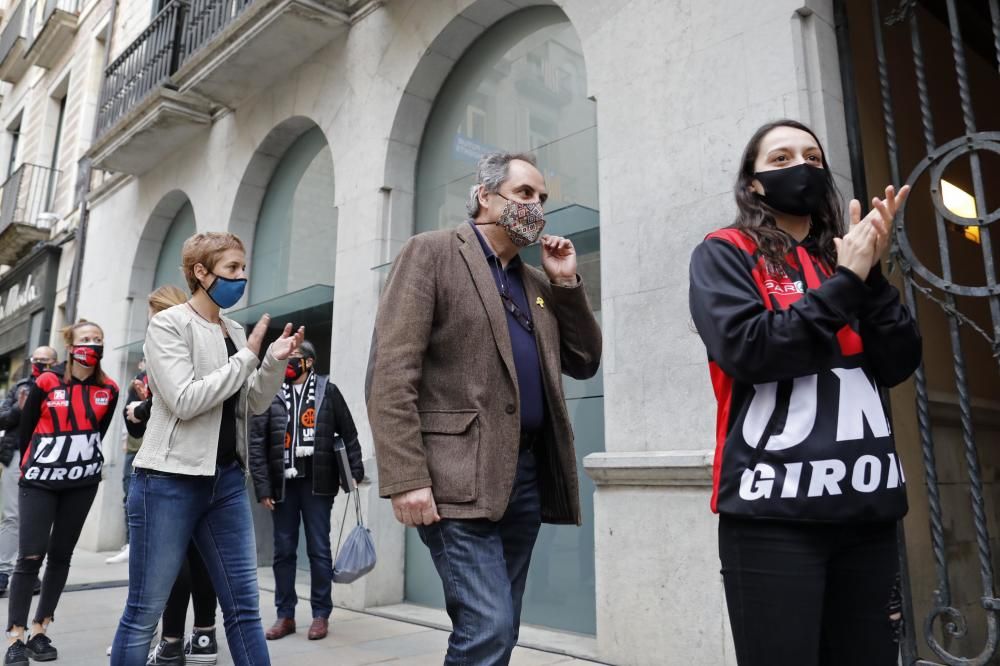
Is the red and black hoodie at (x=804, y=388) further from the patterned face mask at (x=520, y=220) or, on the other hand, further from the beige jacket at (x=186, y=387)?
the beige jacket at (x=186, y=387)

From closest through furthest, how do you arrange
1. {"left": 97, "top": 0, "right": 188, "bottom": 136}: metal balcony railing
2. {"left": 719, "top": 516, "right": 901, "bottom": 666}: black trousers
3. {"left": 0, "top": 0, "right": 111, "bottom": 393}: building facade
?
1. {"left": 719, "top": 516, "right": 901, "bottom": 666}: black trousers
2. {"left": 97, "top": 0, "right": 188, "bottom": 136}: metal balcony railing
3. {"left": 0, "top": 0, "right": 111, "bottom": 393}: building facade

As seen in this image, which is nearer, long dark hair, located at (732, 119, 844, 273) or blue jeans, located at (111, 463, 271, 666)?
long dark hair, located at (732, 119, 844, 273)

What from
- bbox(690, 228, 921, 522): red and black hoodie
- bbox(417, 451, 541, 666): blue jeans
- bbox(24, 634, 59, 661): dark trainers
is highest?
bbox(690, 228, 921, 522): red and black hoodie

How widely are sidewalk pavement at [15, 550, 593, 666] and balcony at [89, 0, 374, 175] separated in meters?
5.81

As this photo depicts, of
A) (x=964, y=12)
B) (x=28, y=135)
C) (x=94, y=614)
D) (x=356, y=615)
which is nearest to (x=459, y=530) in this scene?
(x=356, y=615)

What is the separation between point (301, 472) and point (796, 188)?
4.25 meters

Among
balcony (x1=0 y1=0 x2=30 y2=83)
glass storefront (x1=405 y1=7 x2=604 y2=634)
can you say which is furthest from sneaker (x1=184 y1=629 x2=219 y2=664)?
balcony (x1=0 y1=0 x2=30 y2=83)

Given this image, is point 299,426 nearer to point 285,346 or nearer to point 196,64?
point 285,346

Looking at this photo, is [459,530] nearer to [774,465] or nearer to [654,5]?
[774,465]

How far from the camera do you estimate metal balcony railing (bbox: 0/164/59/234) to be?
16031 mm

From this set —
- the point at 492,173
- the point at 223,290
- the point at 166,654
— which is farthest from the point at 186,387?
the point at 166,654

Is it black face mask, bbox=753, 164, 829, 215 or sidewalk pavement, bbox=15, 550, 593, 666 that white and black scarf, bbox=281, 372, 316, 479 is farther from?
black face mask, bbox=753, 164, 829, 215

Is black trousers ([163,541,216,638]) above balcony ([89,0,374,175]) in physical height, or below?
below

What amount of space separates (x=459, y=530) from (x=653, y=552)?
95.6 inches
